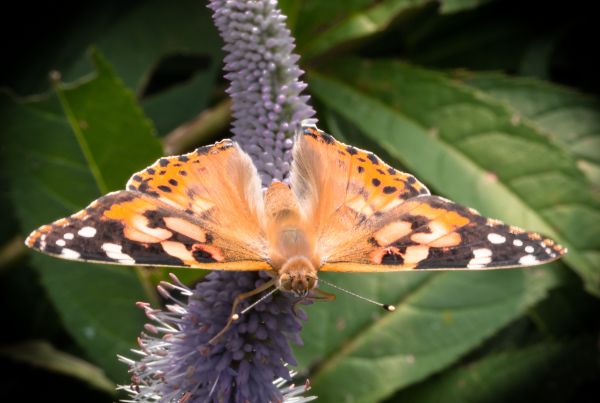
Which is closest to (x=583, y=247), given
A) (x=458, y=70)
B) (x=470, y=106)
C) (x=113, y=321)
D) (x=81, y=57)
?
(x=470, y=106)

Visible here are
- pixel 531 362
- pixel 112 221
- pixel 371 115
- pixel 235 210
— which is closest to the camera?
pixel 112 221

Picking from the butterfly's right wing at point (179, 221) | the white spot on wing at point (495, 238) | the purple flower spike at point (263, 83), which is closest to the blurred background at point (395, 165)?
the butterfly's right wing at point (179, 221)

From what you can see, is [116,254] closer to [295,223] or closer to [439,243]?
[295,223]

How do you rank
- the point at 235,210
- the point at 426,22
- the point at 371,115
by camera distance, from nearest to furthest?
1. the point at 235,210
2. the point at 371,115
3. the point at 426,22

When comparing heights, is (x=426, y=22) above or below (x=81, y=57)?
below

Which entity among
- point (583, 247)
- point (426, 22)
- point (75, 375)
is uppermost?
point (426, 22)

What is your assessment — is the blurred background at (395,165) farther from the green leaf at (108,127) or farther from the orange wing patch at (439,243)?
the orange wing patch at (439,243)

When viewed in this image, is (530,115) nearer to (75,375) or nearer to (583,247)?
(583,247)
